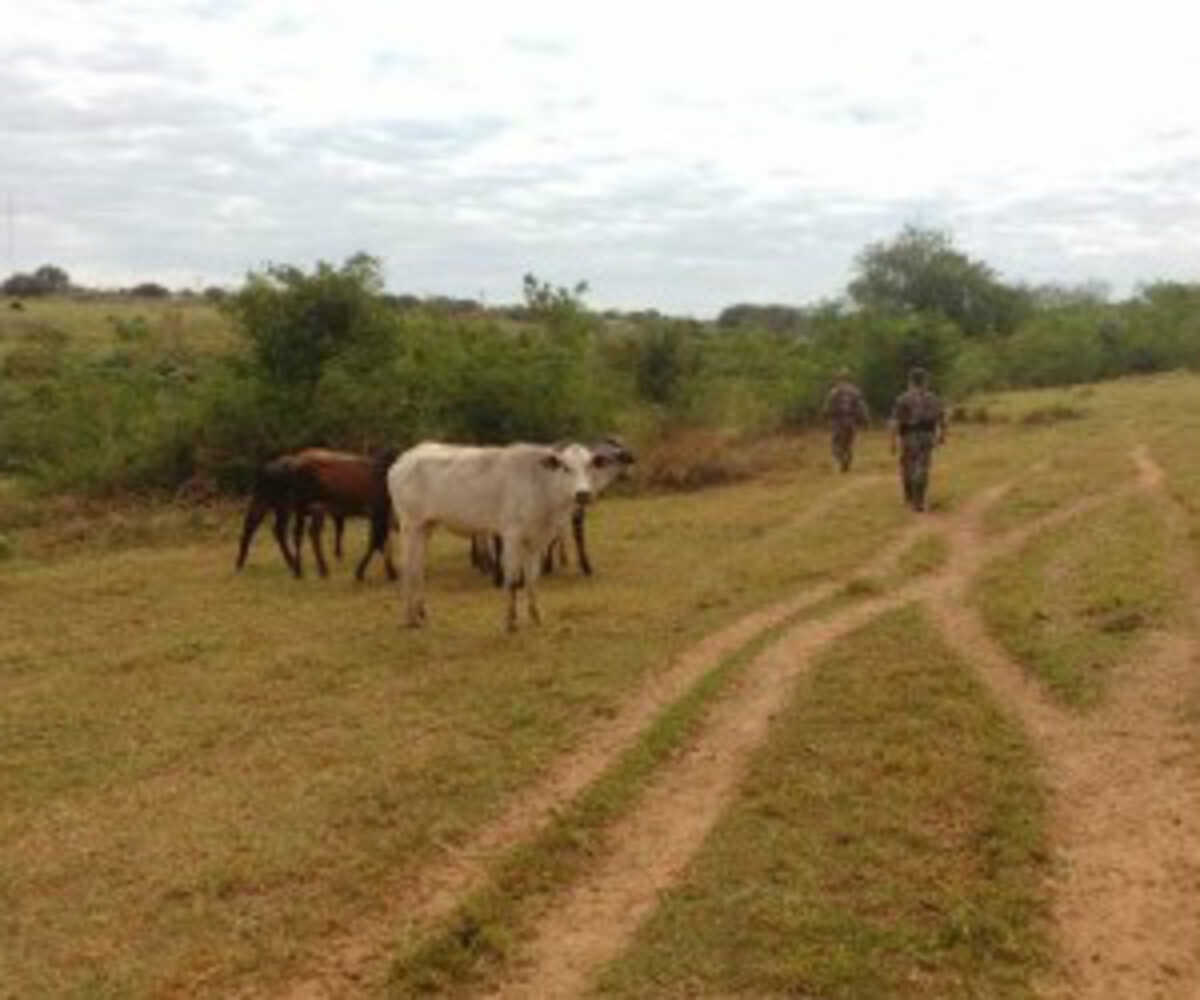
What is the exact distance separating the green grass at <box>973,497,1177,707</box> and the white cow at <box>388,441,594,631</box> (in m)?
3.61

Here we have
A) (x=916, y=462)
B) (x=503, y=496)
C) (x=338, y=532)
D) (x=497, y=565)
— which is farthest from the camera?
(x=916, y=462)

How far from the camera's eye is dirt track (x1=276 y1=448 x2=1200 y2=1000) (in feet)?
19.3

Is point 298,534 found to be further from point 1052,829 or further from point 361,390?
point 1052,829

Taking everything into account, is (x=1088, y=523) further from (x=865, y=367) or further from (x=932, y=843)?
(x=865, y=367)

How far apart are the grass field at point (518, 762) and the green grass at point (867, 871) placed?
19 mm

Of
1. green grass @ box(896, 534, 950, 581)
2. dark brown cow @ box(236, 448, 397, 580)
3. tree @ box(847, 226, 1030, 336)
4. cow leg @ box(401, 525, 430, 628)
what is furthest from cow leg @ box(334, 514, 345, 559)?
tree @ box(847, 226, 1030, 336)

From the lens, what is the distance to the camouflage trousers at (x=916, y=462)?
17.8m

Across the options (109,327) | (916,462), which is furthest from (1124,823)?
(109,327)

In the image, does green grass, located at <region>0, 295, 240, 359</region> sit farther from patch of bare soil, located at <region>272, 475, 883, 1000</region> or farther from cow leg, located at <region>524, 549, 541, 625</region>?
patch of bare soil, located at <region>272, 475, 883, 1000</region>

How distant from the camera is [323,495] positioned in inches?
605

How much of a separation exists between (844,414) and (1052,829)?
53.1 ft

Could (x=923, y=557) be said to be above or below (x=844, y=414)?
below

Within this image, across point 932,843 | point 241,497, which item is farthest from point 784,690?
point 241,497

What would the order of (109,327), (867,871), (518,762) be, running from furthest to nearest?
(109,327)
(518,762)
(867,871)
